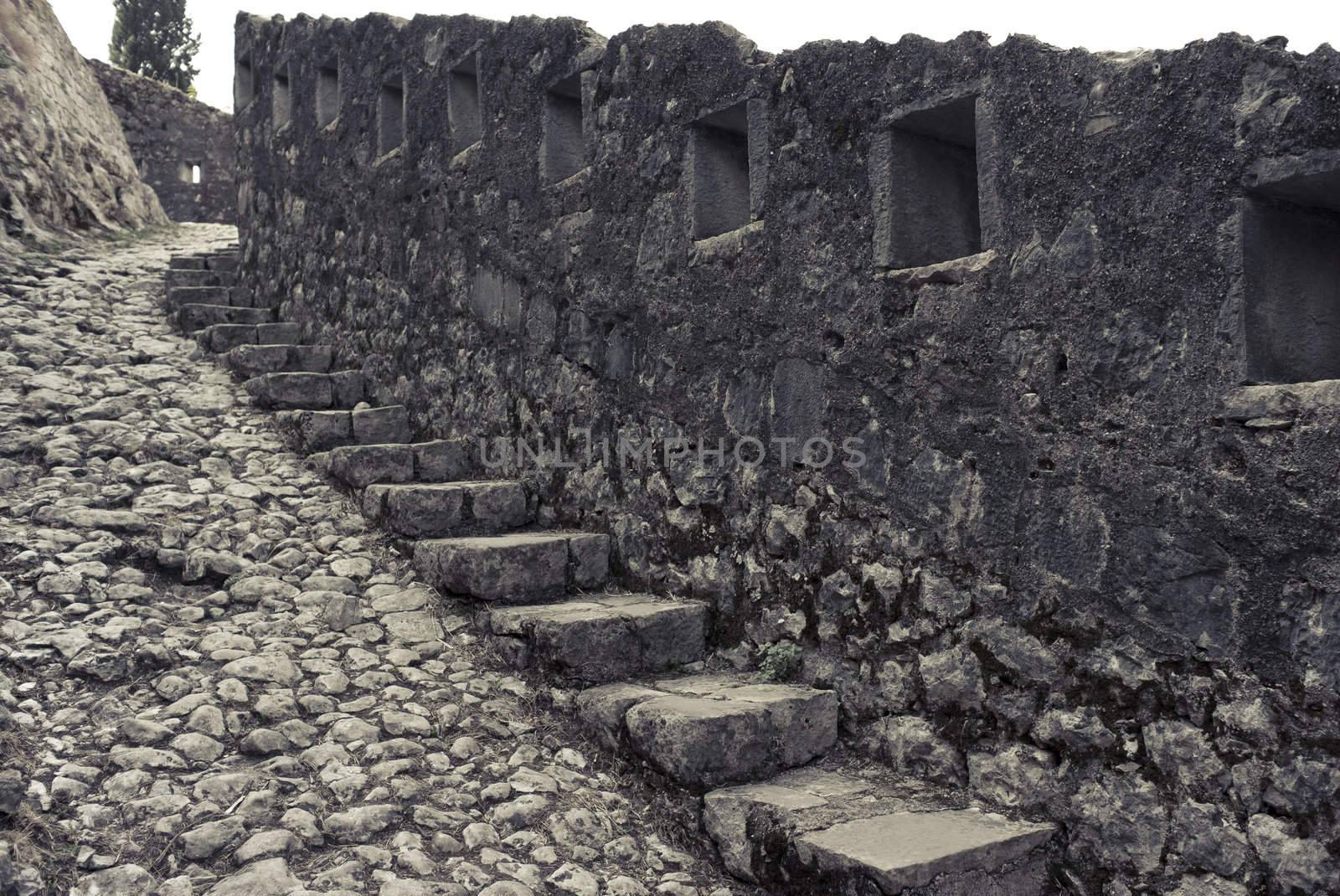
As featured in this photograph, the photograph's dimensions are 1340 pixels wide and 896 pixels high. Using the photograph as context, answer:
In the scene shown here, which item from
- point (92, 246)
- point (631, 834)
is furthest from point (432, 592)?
point (92, 246)

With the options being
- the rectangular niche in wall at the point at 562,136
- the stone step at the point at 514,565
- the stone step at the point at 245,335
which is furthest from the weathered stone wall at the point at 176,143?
the stone step at the point at 514,565

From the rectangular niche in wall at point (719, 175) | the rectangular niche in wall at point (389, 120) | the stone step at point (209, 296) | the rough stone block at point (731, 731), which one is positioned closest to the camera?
the rough stone block at point (731, 731)

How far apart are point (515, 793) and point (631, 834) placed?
0.32 metres

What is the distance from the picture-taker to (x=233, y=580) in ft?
12.3

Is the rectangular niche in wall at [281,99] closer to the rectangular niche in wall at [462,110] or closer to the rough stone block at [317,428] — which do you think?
the rectangular niche in wall at [462,110]

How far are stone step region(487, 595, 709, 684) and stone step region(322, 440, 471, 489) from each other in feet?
4.15

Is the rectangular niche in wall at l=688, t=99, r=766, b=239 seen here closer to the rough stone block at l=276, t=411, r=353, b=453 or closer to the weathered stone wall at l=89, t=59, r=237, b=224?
the rough stone block at l=276, t=411, r=353, b=453

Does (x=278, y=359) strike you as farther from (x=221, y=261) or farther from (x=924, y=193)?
(x=924, y=193)

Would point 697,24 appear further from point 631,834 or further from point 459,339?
point 631,834

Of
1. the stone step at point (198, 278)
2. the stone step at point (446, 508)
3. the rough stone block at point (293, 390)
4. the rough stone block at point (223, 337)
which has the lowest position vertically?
the stone step at point (446, 508)

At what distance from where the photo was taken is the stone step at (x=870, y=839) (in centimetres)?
235

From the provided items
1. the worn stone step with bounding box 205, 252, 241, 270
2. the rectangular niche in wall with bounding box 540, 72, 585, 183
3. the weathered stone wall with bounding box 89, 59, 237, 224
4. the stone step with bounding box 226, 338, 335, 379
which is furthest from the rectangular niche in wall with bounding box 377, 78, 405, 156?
the weathered stone wall with bounding box 89, 59, 237, 224

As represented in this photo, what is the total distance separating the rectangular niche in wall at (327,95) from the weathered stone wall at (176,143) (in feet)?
32.8

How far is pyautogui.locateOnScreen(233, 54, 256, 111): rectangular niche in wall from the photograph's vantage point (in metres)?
7.32
